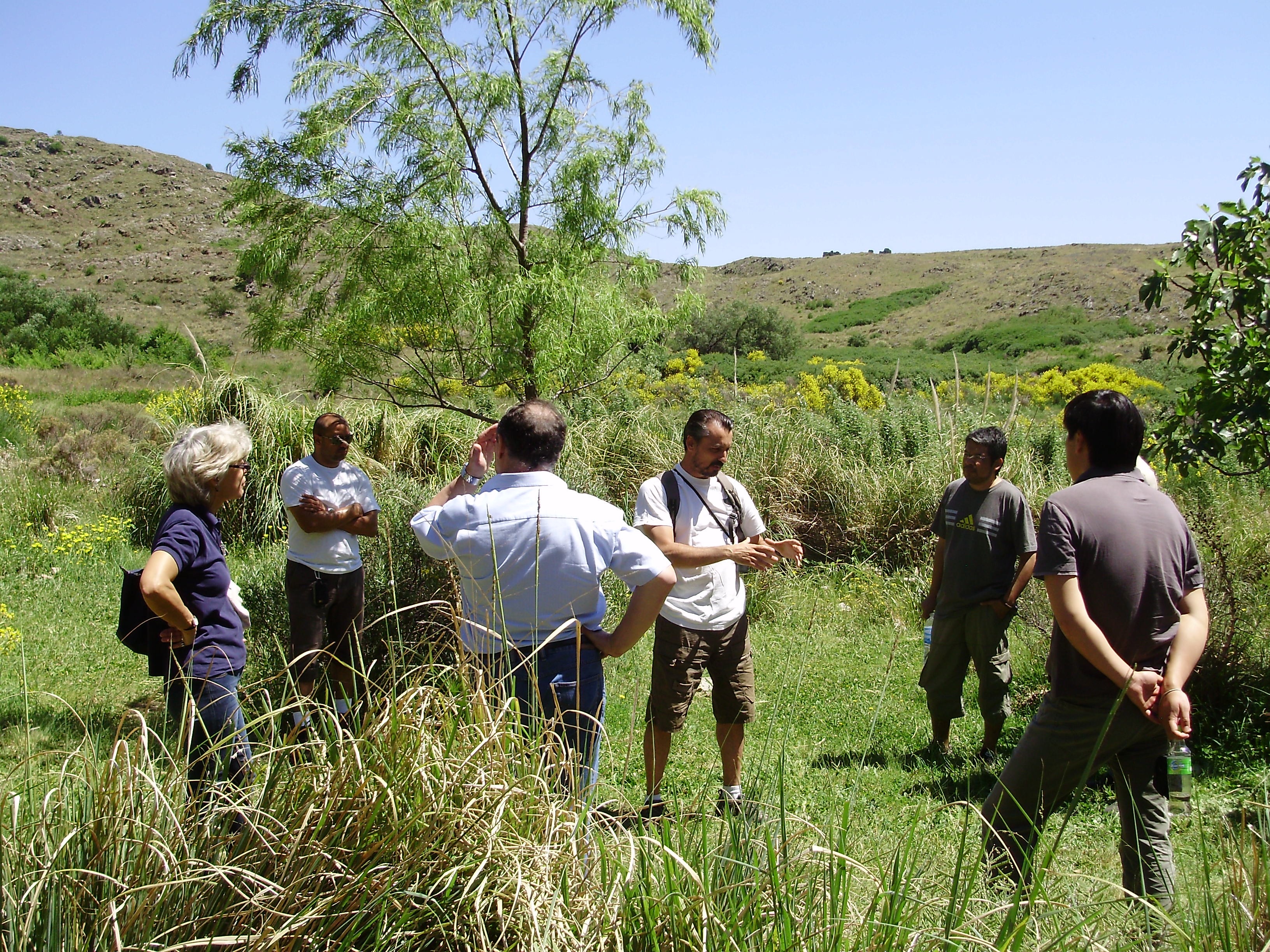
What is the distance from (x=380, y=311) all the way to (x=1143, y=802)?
5.35 meters

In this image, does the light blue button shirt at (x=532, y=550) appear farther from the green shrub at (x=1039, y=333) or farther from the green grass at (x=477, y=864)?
the green shrub at (x=1039, y=333)

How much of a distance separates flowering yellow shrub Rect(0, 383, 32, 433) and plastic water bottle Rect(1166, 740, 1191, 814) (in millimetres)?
18655

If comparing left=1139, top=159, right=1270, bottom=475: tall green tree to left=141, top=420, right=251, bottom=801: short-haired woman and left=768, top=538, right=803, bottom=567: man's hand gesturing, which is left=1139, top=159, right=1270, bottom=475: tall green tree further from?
left=141, top=420, right=251, bottom=801: short-haired woman

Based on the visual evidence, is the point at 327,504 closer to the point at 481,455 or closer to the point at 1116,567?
the point at 481,455

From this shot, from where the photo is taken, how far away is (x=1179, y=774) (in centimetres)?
273

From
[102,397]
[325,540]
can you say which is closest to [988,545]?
[325,540]

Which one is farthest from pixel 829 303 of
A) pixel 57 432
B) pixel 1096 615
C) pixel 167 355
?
pixel 1096 615

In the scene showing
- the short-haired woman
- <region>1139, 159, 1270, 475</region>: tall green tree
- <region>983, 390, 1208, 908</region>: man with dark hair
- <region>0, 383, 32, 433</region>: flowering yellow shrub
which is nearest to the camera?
<region>983, 390, 1208, 908</region>: man with dark hair

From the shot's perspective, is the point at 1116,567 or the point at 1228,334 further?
the point at 1228,334

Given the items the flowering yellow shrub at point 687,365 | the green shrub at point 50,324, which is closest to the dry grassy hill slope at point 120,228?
the green shrub at point 50,324

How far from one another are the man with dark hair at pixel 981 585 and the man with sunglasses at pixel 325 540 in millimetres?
3262

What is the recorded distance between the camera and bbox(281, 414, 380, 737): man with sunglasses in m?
4.99

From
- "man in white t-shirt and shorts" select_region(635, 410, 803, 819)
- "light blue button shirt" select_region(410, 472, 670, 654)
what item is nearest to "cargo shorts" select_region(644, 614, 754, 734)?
"man in white t-shirt and shorts" select_region(635, 410, 803, 819)

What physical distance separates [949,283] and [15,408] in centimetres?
6306
